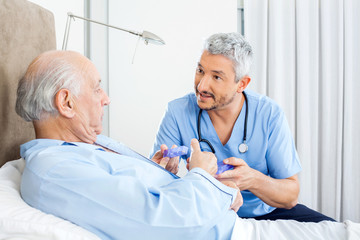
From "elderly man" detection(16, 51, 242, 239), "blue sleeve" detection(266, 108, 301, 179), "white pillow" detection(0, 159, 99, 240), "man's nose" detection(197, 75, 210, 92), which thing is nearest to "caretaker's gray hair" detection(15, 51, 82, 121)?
"elderly man" detection(16, 51, 242, 239)

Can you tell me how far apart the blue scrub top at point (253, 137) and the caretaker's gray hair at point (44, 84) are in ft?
2.40

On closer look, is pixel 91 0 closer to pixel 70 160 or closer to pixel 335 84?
pixel 70 160

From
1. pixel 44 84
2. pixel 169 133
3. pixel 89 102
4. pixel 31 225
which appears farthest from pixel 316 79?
pixel 31 225

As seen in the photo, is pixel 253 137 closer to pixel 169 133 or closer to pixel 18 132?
pixel 169 133

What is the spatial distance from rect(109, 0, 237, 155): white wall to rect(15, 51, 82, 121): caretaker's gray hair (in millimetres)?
1891

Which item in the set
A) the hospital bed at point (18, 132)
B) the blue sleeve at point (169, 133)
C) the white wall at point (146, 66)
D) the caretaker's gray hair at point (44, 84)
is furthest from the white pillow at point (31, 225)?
the white wall at point (146, 66)

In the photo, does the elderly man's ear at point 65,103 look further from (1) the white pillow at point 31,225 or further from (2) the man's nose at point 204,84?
(2) the man's nose at point 204,84

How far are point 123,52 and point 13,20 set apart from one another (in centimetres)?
186

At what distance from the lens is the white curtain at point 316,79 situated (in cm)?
287

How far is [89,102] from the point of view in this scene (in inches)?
44.4

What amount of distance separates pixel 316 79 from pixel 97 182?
99.1 inches

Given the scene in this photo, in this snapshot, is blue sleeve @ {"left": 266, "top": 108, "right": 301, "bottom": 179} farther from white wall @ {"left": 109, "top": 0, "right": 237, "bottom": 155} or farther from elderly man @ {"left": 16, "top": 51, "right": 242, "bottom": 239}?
white wall @ {"left": 109, "top": 0, "right": 237, "bottom": 155}

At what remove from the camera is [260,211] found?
5.61 feet

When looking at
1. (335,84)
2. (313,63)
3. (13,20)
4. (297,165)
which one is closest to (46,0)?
(13,20)
